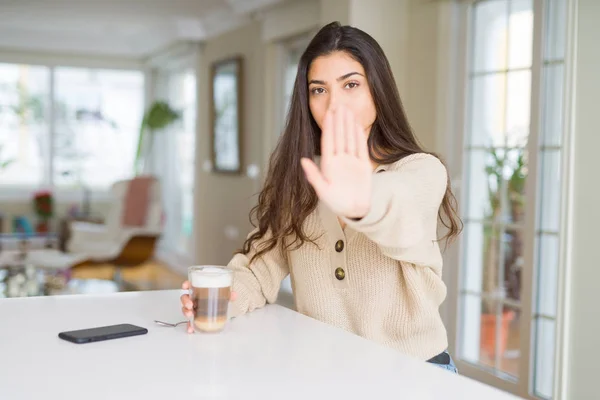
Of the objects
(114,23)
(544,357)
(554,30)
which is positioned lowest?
(544,357)

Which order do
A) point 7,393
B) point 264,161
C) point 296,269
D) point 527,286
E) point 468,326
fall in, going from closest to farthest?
point 7,393
point 296,269
point 527,286
point 468,326
point 264,161

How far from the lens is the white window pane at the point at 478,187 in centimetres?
386

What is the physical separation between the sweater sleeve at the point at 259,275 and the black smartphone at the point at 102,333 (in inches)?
11.4

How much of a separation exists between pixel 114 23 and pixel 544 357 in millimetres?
6255

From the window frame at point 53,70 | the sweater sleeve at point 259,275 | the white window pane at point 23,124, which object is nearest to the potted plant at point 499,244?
the sweater sleeve at point 259,275

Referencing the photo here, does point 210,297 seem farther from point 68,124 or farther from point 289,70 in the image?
point 68,124

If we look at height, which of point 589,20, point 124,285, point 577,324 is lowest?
point 124,285

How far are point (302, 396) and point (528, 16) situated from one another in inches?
117

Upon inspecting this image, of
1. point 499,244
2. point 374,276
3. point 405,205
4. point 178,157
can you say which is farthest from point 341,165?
point 178,157

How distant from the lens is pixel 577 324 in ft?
9.98

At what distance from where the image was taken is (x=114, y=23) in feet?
27.0

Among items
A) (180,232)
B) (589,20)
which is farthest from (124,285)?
(589,20)

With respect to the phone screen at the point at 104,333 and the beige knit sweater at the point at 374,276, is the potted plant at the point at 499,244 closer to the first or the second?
the beige knit sweater at the point at 374,276

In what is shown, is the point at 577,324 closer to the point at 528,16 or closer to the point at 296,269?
the point at 528,16
